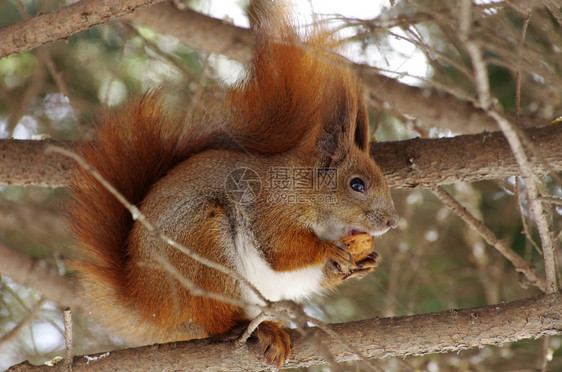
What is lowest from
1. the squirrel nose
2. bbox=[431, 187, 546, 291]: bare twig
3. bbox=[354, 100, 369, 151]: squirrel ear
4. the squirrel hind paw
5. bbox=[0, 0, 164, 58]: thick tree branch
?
the squirrel hind paw

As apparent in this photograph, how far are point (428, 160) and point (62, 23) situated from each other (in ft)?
5.37

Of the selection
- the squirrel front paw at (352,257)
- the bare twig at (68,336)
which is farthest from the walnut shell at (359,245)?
the bare twig at (68,336)

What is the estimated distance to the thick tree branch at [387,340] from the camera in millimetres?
2148

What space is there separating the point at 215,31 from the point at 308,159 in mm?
1039

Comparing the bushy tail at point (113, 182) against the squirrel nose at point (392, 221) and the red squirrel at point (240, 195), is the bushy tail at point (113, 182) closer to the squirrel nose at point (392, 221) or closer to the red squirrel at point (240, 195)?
the red squirrel at point (240, 195)

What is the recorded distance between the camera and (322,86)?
2486 millimetres

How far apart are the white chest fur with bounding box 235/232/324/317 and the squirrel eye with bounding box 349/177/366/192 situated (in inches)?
14.4

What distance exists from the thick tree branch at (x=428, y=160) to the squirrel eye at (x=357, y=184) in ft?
0.95

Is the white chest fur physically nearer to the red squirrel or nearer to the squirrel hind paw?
the red squirrel

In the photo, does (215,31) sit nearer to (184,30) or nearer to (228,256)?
(184,30)

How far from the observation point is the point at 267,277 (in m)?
2.38

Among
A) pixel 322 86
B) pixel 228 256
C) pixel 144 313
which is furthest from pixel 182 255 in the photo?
pixel 322 86

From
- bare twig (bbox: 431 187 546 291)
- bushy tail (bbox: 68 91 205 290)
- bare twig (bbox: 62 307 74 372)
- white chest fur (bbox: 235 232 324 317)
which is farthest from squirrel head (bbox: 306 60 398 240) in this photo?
bare twig (bbox: 62 307 74 372)

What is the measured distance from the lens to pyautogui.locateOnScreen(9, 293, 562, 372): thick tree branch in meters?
2.15
